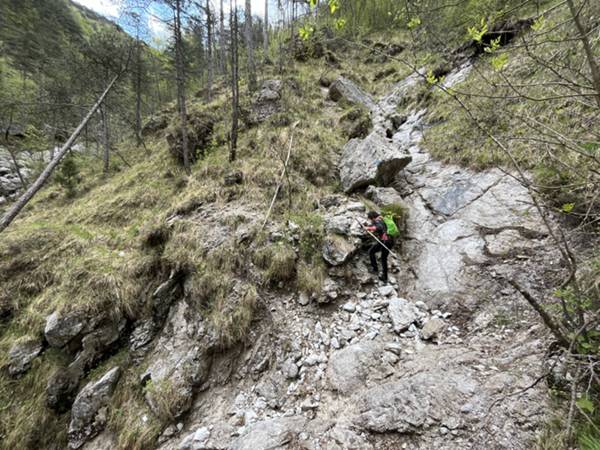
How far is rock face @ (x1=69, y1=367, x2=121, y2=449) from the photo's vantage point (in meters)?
4.01

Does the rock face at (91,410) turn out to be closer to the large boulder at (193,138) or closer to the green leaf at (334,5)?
the green leaf at (334,5)

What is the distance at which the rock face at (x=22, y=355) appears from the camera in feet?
14.7

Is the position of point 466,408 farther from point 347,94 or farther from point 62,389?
point 347,94

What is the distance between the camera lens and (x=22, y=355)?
4.59 m

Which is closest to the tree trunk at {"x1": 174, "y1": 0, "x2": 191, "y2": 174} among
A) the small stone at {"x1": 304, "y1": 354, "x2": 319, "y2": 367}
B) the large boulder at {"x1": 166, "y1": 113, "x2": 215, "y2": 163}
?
the large boulder at {"x1": 166, "y1": 113, "x2": 215, "y2": 163}

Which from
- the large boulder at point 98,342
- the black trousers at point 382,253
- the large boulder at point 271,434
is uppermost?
the black trousers at point 382,253

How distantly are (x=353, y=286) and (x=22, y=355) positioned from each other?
6.83 meters

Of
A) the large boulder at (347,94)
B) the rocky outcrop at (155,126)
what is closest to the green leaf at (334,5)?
the large boulder at (347,94)

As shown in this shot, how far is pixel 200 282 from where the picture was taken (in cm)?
490

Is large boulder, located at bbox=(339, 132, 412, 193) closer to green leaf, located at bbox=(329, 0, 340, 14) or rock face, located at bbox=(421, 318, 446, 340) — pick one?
rock face, located at bbox=(421, 318, 446, 340)

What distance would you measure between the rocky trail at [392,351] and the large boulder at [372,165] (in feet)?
4.10

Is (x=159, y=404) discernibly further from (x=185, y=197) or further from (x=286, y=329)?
(x=185, y=197)

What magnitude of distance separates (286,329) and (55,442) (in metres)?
4.51

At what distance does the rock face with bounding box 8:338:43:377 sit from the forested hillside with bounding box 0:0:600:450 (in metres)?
0.04
